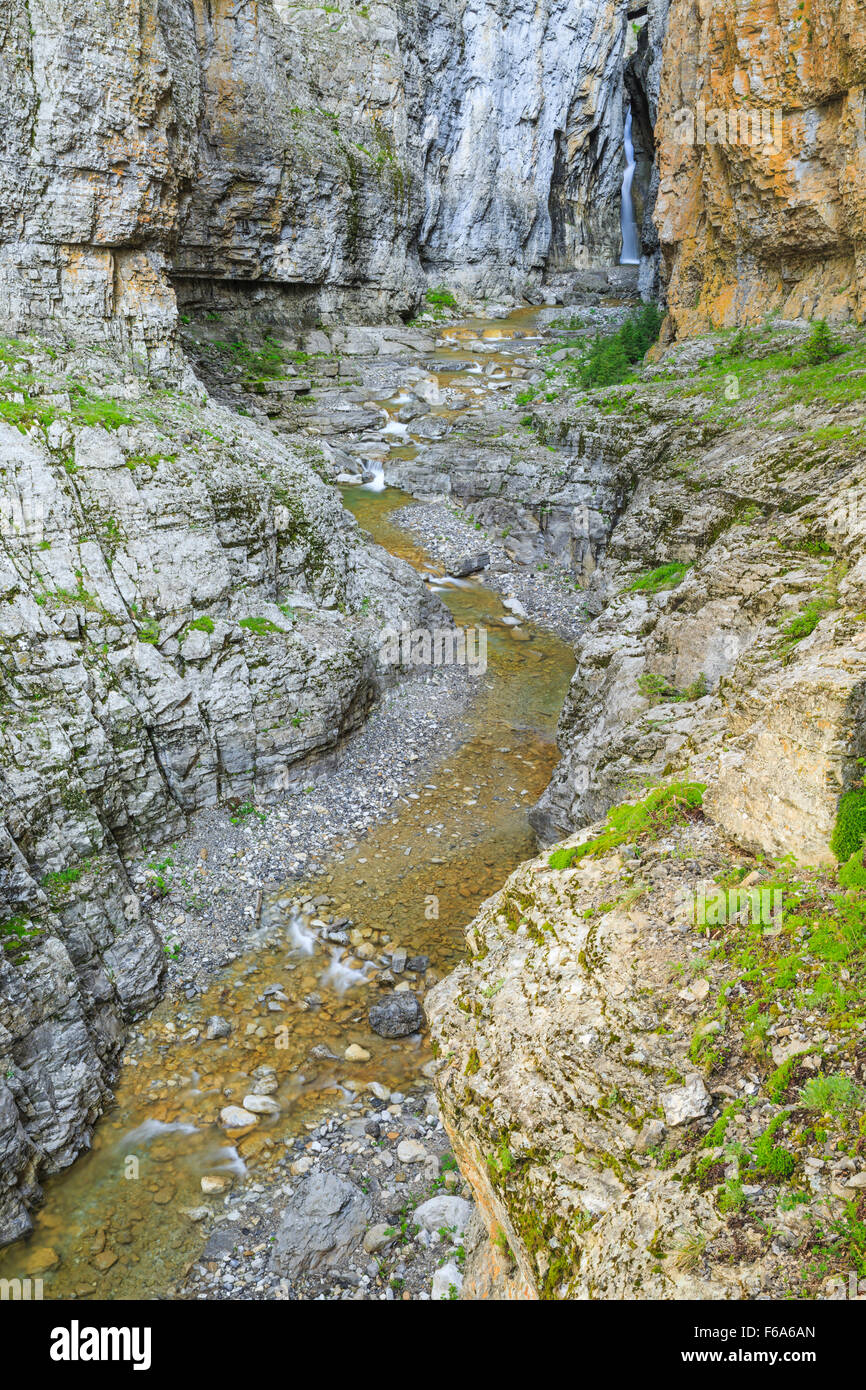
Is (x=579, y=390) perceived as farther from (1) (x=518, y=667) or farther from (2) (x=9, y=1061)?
(2) (x=9, y=1061)

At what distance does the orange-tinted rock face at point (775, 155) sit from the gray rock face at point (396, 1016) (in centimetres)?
1799

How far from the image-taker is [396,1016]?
11555 millimetres

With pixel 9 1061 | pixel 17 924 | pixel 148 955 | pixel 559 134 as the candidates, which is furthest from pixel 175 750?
pixel 559 134

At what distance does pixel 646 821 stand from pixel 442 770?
1156 cm

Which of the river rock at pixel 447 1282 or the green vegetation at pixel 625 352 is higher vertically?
the green vegetation at pixel 625 352

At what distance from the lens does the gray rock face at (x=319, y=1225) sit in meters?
8.34

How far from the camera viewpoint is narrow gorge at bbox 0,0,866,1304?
15.3 feet

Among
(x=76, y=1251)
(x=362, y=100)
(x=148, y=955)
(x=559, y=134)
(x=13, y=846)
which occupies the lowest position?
(x=76, y=1251)

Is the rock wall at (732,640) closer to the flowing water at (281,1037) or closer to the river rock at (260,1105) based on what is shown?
the flowing water at (281,1037)

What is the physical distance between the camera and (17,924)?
33.2ft

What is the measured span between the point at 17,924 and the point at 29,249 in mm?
12853

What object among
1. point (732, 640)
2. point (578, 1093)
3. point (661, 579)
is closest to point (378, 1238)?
point (578, 1093)

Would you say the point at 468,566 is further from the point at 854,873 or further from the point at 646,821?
the point at 854,873
